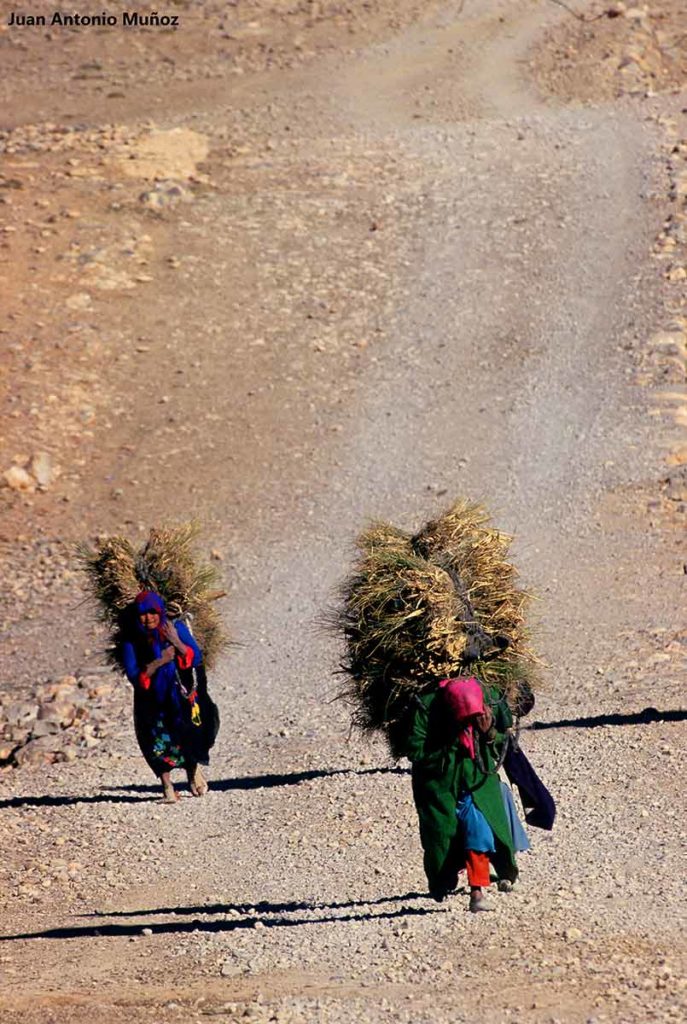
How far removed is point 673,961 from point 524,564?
7.90m

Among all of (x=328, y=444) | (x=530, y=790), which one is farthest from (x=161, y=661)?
(x=328, y=444)

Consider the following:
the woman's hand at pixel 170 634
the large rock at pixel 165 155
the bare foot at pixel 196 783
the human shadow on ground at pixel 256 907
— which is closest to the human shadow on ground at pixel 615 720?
the bare foot at pixel 196 783

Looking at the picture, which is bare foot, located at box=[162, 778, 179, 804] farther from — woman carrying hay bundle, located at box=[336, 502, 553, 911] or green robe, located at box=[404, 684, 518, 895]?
green robe, located at box=[404, 684, 518, 895]

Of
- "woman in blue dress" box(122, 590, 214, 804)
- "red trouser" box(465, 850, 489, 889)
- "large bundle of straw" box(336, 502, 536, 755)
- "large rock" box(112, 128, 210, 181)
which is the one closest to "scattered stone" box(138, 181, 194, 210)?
"large rock" box(112, 128, 210, 181)

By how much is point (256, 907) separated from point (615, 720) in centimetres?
322

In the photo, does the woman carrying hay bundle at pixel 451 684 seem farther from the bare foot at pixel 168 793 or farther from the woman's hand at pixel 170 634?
the bare foot at pixel 168 793

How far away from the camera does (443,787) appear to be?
23.7 feet

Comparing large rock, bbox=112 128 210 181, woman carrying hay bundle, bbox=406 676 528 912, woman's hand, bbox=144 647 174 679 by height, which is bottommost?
large rock, bbox=112 128 210 181

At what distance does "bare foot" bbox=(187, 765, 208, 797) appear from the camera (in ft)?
33.5

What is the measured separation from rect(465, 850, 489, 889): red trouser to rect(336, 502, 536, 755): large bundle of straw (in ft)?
1.86

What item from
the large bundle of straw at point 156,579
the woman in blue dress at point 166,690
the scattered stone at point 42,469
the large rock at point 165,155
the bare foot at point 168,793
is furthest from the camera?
the large rock at point 165,155

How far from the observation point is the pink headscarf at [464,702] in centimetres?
713

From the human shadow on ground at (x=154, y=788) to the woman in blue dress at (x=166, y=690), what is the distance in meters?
0.35

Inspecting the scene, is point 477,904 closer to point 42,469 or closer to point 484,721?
point 484,721
